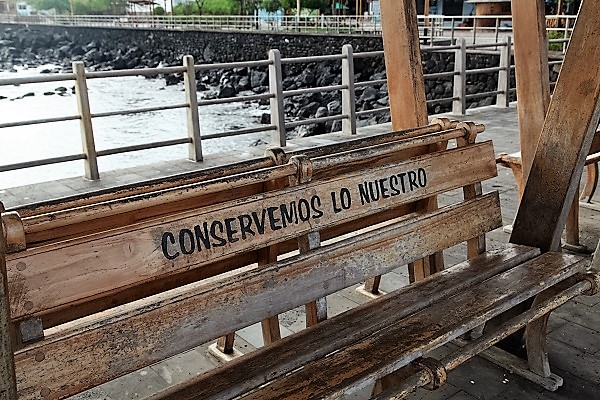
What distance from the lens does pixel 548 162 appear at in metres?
2.66

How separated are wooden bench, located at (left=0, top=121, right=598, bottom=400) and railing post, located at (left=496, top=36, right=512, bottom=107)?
6929 millimetres

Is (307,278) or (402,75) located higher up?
(402,75)

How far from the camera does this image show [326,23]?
30.3m

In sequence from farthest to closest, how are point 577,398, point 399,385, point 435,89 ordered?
point 435,89, point 577,398, point 399,385

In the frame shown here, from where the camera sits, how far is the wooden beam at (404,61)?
2.85 metres

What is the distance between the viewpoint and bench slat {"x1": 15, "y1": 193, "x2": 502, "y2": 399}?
160cm

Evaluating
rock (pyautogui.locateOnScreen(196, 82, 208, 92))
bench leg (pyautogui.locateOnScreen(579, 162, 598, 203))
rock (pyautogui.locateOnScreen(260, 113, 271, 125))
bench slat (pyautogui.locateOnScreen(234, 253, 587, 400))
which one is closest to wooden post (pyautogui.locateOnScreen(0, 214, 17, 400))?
bench slat (pyautogui.locateOnScreen(234, 253, 587, 400))

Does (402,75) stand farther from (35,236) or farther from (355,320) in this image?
(35,236)

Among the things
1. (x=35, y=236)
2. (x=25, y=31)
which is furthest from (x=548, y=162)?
(x=25, y=31)

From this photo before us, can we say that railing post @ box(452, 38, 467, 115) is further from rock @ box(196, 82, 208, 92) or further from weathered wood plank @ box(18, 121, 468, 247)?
rock @ box(196, 82, 208, 92)

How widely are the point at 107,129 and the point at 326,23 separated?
54.0 feet

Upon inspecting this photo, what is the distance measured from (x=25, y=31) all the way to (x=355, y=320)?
7142 cm

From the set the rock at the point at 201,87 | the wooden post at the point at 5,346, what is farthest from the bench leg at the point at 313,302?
the rock at the point at 201,87

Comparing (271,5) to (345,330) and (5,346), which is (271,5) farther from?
(5,346)
